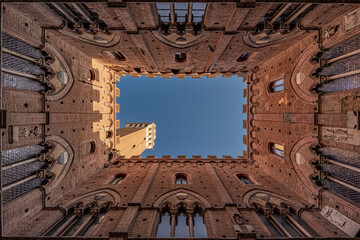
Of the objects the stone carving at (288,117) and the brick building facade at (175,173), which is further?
the stone carving at (288,117)

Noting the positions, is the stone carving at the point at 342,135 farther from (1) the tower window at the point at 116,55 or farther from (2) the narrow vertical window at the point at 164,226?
(1) the tower window at the point at 116,55

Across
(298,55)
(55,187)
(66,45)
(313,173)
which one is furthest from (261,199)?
(66,45)

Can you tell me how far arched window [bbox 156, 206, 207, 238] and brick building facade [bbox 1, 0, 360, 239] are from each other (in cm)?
7

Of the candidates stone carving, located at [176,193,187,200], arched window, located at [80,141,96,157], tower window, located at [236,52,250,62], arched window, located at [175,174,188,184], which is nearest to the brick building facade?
stone carving, located at [176,193,187,200]

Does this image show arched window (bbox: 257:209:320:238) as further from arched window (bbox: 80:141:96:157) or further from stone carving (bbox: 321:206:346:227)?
arched window (bbox: 80:141:96:157)

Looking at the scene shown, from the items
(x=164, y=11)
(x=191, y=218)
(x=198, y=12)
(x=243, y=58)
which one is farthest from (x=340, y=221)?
(x=164, y=11)

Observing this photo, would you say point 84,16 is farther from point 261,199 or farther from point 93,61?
point 261,199

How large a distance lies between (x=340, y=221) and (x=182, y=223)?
9.10 metres

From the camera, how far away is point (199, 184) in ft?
44.0

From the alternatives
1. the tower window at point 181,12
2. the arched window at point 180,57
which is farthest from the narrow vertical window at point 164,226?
the arched window at point 180,57

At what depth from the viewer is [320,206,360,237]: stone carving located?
26.9ft

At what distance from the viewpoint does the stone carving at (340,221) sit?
821 centimetres

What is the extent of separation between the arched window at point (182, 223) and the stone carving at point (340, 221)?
7.52 meters

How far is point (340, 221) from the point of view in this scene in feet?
29.2
